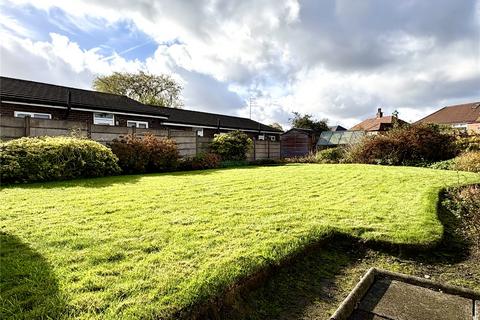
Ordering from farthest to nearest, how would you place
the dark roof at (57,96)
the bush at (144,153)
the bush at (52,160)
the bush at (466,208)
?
the dark roof at (57,96)
the bush at (144,153)
the bush at (52,160)
the bush at (466,208)

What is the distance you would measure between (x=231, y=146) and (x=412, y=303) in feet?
48.8

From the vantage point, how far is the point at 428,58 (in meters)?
13.3

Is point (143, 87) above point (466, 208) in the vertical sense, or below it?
above

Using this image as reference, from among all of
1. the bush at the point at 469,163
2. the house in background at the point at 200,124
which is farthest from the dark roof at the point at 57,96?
the bush at the point at 469,163

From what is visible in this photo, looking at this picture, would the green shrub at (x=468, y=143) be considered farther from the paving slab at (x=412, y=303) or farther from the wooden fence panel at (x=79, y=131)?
the paving slab at (x=412, y=303)

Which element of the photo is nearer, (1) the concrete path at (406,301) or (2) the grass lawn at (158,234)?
(2) the grass lawn at (158,234)

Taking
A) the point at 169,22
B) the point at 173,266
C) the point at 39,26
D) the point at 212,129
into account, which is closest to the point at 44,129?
the point at 39,26

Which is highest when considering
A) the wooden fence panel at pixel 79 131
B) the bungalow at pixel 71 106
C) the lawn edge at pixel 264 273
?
the bungalow at pixel 71 106

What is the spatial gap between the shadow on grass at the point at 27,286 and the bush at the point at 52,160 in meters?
5.33

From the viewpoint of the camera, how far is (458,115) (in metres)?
45.4

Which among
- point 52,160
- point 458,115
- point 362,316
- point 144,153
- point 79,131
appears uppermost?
point 458,115

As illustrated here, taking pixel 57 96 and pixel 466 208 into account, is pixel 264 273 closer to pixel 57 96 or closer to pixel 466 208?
pixel 466 208

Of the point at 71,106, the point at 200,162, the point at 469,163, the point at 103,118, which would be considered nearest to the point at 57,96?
the point at 71,106

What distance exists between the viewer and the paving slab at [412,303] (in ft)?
8.18
